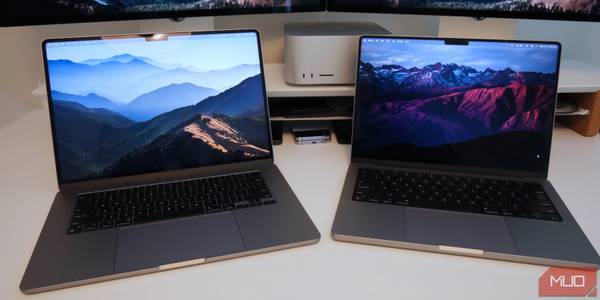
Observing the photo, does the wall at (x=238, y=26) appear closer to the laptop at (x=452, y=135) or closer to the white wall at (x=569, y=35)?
the white wall at (x=569, y=35)

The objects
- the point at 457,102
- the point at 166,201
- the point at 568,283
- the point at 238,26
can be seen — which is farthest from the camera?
the point at 238,26

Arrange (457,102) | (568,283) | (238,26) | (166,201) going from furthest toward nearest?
(238,26) < (457,102) < (166,201) < (568,283)

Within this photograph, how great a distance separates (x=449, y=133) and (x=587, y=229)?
28cm

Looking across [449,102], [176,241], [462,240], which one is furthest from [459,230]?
[176,241]

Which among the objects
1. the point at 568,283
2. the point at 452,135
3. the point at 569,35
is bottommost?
the point at 568,283

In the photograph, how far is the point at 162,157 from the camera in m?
0.82

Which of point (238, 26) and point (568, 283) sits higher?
point (238, 26)

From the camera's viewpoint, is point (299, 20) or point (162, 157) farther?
point (299, 20)

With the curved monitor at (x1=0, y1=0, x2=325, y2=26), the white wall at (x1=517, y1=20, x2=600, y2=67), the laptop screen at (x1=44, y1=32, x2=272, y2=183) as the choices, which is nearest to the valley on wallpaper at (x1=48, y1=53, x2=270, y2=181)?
the laptop screen at (x1=44, y1=32, x2=272, y2=183)

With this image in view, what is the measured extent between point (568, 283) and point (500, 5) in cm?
58

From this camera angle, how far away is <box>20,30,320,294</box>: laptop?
64cm

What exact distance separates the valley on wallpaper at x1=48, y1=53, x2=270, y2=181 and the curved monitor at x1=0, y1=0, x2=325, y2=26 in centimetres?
12

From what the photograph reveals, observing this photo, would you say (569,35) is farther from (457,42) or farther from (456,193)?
(456,193)

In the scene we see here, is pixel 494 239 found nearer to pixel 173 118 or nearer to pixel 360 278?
pixel 360 278
